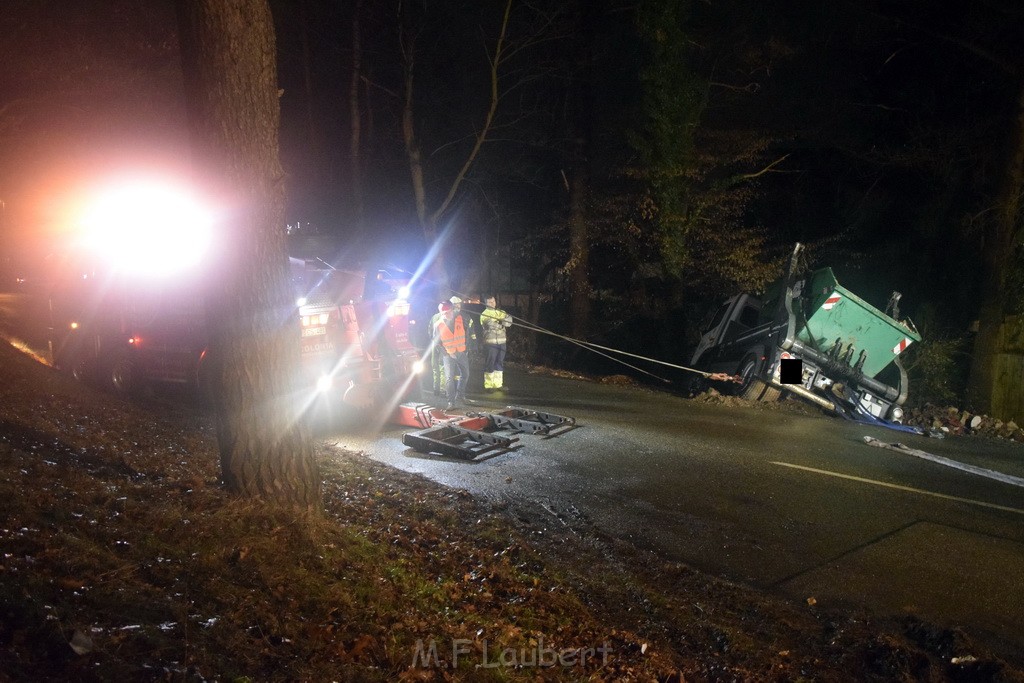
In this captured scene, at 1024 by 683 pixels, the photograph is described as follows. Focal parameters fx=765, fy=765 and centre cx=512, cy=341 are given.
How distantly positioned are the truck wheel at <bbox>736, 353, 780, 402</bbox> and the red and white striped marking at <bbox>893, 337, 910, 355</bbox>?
6.11ft

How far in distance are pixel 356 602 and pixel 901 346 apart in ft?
34.3

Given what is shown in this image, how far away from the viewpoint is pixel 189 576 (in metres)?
3.95

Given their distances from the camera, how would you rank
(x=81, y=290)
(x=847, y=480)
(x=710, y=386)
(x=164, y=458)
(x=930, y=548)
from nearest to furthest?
(x=930, y=548)
(x=164, y=458)
(x=847, y=480)
(x=81, y=290)
(x=710, y=386)

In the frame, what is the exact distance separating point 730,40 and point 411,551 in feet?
55.4

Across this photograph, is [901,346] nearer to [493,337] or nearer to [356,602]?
[493,337]

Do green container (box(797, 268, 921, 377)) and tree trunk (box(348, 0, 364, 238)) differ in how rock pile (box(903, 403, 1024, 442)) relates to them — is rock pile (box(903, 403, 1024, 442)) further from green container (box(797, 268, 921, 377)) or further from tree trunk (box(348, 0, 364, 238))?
tree trunk (box(348, 0, 364, 238))

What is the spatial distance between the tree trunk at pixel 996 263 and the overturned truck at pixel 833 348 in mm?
1700

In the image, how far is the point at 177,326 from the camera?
1034 centimetres

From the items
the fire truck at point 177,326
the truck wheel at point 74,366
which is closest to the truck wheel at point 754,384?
the fire truck at point 177,326

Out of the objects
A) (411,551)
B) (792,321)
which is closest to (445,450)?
(411,551)

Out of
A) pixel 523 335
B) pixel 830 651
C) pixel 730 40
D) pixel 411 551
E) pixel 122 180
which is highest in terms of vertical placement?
pixel 730 40

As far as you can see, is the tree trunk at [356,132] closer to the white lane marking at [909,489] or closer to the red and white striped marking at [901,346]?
the red and white striped marking at [901,346]

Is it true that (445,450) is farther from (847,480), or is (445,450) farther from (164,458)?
(847,480)

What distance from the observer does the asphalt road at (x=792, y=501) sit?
5.51m
